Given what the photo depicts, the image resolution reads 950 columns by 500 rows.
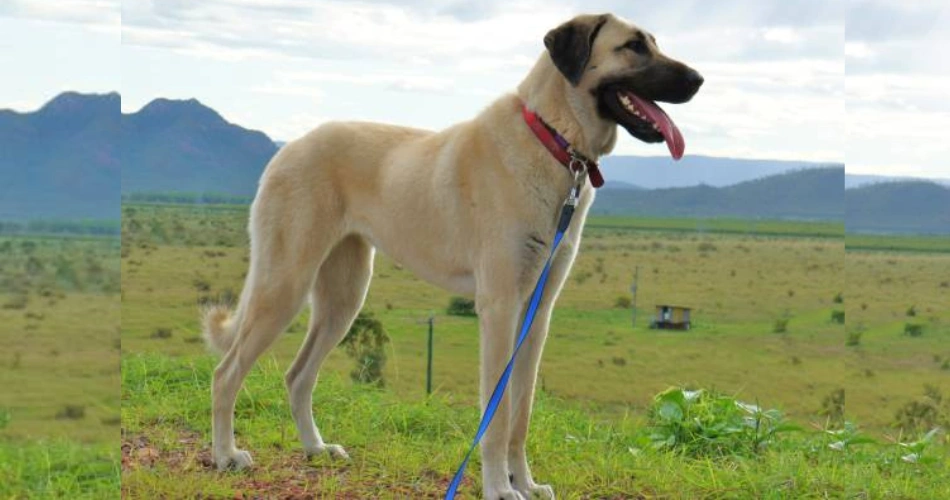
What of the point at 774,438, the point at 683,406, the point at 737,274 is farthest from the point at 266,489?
the point at 737,274

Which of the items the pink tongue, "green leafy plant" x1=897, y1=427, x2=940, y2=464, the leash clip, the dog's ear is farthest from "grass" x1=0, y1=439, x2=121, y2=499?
"green leafy plant" x1=897, y1=427, x2=940, y2=464

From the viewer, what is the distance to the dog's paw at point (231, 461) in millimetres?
5730

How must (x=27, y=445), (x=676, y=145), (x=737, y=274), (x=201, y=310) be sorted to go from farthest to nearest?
(x=737, y=274), (x=201, y=310), (x=676, y=145), (x=27, y=445)

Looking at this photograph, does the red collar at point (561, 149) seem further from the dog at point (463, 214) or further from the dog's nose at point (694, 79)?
the dog's nose at point (694, 79)

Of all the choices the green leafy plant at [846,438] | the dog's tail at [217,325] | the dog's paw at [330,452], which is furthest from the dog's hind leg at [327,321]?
the green leafy plant at [846,438]

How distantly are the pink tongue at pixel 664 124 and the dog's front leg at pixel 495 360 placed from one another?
997mm

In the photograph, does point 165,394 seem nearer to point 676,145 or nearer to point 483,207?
point 483,207

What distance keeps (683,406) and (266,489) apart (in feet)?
8.99

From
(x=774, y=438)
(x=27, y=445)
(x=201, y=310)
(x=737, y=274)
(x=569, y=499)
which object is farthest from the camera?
(x=737, y=274)

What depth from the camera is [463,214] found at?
5.15 m

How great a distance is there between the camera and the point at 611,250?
41.2m

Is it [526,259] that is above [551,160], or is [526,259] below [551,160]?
below

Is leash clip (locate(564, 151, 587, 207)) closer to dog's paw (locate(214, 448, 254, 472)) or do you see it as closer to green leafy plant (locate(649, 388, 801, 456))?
green leafy plant (locate(649, 388, 801, 456))

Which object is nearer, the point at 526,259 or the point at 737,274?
the point at 526,259
